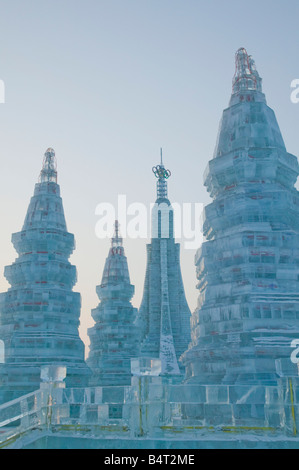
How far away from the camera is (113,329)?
64.9 m

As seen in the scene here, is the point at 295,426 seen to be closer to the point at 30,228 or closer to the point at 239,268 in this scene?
the point at 239,268

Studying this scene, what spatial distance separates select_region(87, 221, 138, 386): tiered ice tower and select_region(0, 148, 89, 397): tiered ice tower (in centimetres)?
1647

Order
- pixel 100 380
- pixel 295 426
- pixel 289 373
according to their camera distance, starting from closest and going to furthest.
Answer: pixel 295 426 → pixel 289 373 → pixel 100 380

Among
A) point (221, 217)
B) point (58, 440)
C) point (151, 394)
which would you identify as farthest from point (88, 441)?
point (221, 217)

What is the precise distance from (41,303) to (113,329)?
21.0 m

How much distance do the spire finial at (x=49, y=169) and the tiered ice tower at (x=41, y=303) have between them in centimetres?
51

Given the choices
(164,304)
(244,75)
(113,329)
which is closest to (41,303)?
(113,329)

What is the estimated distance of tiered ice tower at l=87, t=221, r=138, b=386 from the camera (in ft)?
203

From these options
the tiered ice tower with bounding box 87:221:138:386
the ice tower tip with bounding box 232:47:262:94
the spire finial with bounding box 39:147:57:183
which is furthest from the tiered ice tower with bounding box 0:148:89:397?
the ice tower tip with bounding box 232:47:262:94

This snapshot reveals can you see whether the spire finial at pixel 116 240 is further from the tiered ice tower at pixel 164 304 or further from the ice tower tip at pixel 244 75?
the ice tower tip at pixel 244 75

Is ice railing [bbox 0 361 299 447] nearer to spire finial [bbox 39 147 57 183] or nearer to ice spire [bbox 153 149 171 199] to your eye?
spire finial [bbox 39 147 57 183]

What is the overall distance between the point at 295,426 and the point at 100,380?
45.7m

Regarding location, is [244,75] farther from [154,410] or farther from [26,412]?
[26,412]

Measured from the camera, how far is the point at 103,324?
217 ft
